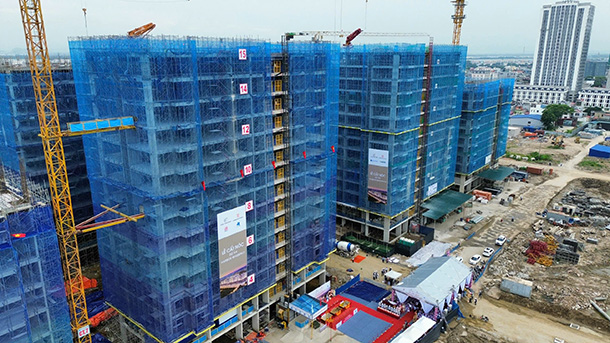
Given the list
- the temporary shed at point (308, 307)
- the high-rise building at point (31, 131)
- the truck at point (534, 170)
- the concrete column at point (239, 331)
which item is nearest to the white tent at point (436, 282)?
the temporary shed at point (308, 307)

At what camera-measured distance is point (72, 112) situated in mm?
64062

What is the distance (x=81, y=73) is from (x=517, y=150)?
14387 centimetres

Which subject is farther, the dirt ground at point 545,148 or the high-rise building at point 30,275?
the dirt ground at point 545,148

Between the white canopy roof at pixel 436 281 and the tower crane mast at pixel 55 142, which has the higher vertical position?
the tower crane mast at pixel 55 142

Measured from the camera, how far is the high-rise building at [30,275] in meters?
32.3

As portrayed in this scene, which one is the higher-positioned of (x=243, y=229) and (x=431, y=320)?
(x=243, y=229)

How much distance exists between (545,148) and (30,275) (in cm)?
16224

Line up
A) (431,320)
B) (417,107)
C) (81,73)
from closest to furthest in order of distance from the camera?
(81,73) → (431,320) → (417,107)

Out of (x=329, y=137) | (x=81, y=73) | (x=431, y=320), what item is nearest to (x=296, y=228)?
(x=329, y=137)

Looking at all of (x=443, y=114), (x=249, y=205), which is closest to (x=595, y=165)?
(x=443, y=114)

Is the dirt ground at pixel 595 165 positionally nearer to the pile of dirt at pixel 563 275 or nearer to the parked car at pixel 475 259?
the pile of dirt at pixel 563 275

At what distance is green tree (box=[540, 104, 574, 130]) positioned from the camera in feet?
579

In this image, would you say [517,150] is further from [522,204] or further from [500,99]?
[522,204]

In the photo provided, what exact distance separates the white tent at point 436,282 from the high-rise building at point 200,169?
1652 centimetres
